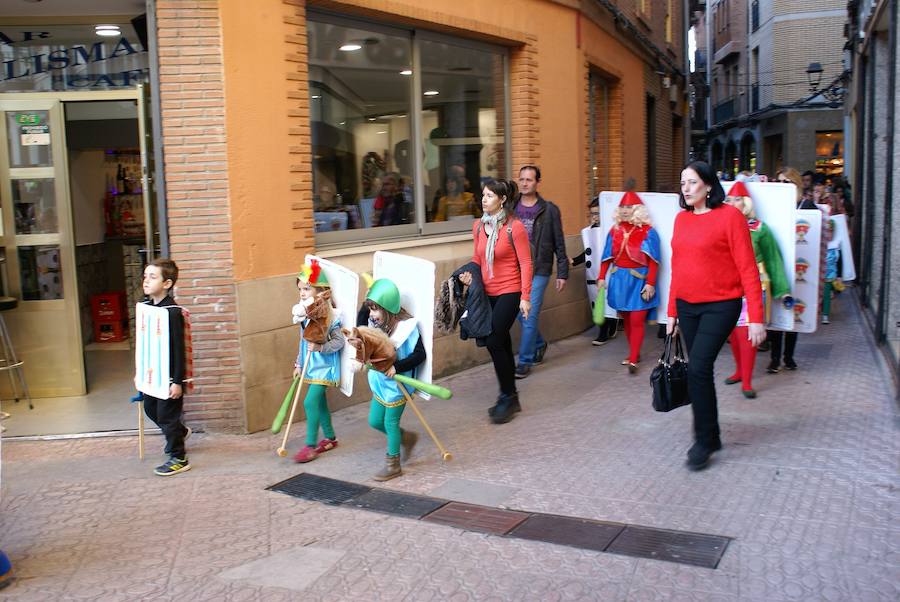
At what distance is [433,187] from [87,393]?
394 centimetres

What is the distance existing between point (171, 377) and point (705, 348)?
3.38 m

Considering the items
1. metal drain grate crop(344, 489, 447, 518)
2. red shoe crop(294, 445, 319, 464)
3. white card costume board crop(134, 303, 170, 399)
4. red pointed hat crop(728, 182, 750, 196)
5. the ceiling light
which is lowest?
metal drain grate crop(344, 489, 447, 518)

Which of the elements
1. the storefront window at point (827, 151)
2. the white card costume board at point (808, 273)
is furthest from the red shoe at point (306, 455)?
the storefront window at point (827, 151)

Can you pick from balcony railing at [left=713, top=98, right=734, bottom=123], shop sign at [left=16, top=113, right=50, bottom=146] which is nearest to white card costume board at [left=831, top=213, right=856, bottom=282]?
shop sign at [left=16, top=113, right=50, bottom=146]

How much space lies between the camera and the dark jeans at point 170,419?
598 cm

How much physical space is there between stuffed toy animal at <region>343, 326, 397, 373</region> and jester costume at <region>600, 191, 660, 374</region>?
3704 millimetres

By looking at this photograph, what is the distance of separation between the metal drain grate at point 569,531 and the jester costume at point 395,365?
1.15 metres

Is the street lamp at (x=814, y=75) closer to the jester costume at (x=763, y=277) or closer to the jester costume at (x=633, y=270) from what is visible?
the jester costume at (x=633, y=270)

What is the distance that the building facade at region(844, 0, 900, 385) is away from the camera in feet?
27.7

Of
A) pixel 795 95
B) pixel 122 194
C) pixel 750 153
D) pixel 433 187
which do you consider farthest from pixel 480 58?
pixel 750 153

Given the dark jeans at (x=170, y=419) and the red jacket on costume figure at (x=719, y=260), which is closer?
the red jacket on costume figure at (x=719, y=260)

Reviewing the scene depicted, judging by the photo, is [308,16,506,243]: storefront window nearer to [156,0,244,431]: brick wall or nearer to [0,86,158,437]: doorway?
[156,0,244,431]: brick wall

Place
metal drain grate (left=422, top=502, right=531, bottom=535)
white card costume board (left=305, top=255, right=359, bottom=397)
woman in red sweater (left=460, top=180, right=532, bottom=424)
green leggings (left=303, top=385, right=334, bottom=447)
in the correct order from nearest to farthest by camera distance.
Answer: metal drain grate (left=422, top=502, right=531, bottom=535) → white card costume board (left=305, top=255, right=359, bottom=397) → green leggings (left=303, top=385, right=334, bottom=447) → woman in red sweater (left=460, top=180, right=532, bottom=424)

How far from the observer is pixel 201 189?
668 centimetres
